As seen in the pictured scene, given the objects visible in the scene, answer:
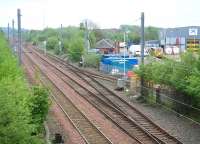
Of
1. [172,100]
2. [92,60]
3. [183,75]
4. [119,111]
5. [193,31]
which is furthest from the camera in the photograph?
[193,31]

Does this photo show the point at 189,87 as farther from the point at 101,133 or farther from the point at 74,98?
the point at 74,98

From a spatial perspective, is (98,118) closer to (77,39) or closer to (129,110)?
(129,110)

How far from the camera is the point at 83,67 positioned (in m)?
68.3

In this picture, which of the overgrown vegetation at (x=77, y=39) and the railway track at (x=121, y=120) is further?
the overgrown vegetation at (x=77, y=39)

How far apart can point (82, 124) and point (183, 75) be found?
22.8 ft

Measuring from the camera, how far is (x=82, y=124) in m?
29.5

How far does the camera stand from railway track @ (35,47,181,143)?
26.2m

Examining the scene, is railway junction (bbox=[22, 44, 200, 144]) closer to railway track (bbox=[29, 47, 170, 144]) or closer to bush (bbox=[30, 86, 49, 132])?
railway track (bbox=[29, 47, 170, 144])

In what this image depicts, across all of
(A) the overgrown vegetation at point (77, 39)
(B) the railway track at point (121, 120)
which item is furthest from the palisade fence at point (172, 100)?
(A) the overgrown vegetation at point (77, 39)

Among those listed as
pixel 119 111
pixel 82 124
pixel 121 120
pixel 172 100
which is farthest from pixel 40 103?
pixel 172 100

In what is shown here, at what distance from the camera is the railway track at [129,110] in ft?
85.9

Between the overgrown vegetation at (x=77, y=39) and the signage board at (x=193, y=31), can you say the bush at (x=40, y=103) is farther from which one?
the signage board at (x=193, y=31)

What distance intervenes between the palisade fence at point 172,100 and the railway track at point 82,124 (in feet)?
19.0

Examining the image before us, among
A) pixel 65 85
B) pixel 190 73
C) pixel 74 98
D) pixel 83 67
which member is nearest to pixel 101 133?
pixel 190 73
